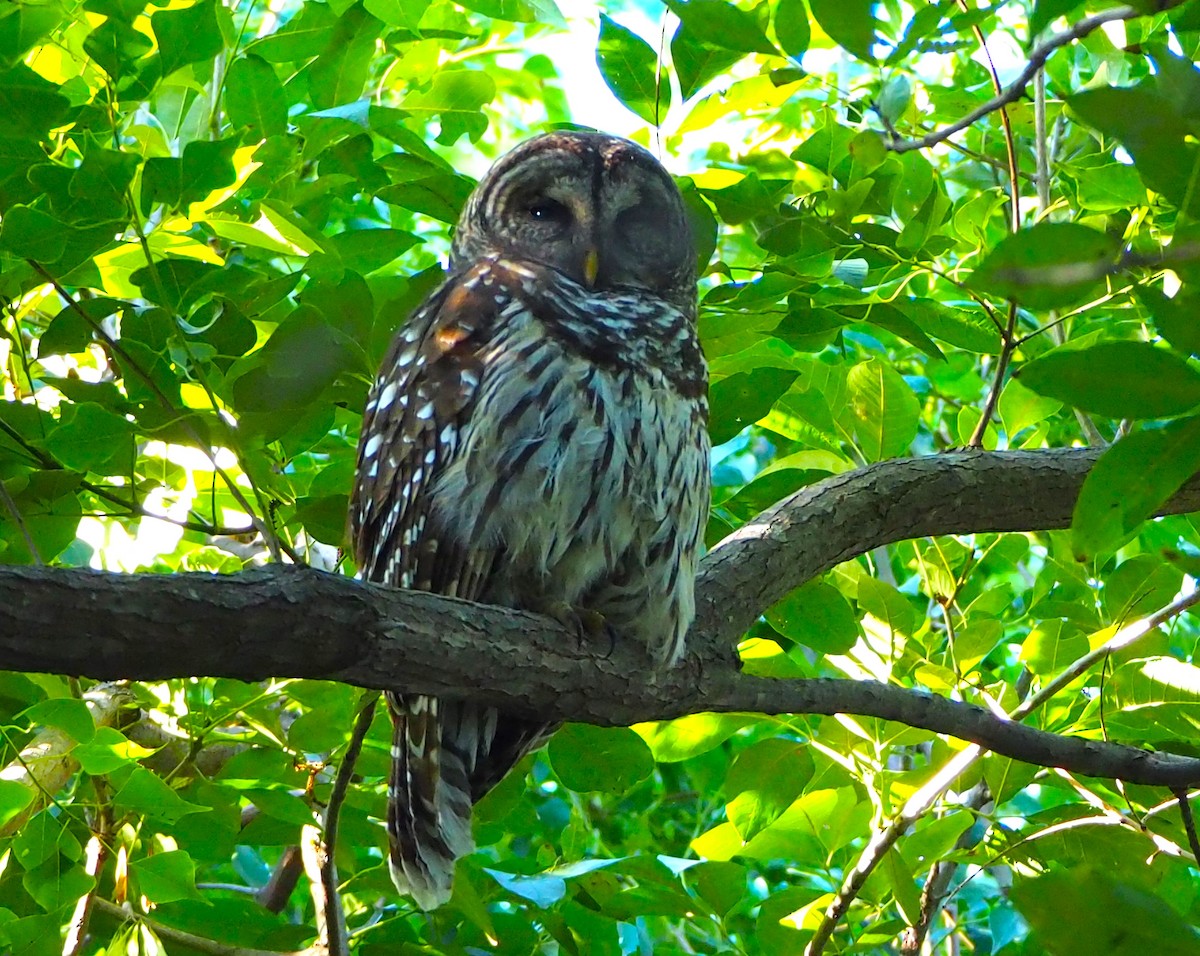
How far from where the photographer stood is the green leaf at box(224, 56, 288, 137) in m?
2.55

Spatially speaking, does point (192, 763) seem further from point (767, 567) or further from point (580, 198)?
point (580, 198)

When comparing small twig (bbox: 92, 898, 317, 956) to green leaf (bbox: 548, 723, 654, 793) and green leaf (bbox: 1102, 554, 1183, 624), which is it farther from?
green leaf (bbox: 1102, 554, 1183, 624)

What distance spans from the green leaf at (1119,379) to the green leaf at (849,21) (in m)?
0.41

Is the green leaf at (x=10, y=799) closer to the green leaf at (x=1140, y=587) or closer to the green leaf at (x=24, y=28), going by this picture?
the green leaf at (x=24, y=28)

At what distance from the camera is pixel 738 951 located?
268 centimetres

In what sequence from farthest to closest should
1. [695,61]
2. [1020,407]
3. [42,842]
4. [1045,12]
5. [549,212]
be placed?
[549,212] < [1020,407] < [695,61] < [42,842] < [1045,12]

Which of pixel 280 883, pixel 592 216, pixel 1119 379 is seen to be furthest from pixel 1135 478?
pixel 280 883

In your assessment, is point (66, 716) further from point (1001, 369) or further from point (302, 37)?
point (1001, 369)

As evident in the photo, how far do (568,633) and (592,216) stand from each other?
1.20 m

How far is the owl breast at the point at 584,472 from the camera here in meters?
2.52

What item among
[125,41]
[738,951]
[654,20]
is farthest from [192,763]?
[654,20]

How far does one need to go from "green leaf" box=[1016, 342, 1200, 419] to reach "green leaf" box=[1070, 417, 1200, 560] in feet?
0.16

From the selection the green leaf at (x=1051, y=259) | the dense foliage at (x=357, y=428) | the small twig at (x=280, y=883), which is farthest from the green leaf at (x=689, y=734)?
the green leaf at (x=1051, y=259)

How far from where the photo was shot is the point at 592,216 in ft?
9.95
